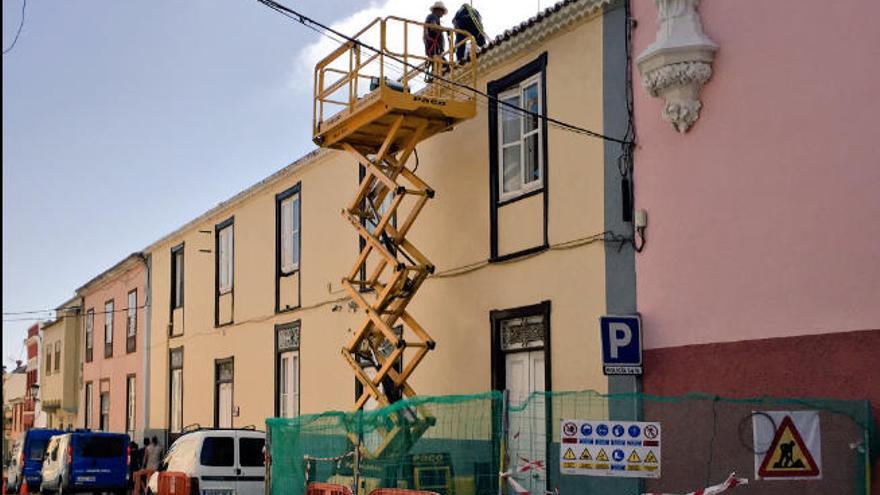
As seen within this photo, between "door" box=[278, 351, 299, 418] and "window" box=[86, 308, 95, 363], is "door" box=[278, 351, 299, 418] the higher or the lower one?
the lower one

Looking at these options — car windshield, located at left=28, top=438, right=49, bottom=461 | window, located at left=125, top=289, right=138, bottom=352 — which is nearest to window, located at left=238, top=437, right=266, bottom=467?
car windshield, located at left=28, top=438, right=49, bottom=461

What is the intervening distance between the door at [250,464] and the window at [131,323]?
19318 mm

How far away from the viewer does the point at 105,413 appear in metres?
41.1

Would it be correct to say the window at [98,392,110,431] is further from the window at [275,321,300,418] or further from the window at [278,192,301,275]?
the window at [278,192,301,275]

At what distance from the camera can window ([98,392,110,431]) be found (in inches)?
1593

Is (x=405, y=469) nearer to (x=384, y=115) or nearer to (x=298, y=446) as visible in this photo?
(x=298, y=446)

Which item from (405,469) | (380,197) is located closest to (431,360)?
(380,197)

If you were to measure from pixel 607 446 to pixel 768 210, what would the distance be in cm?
333

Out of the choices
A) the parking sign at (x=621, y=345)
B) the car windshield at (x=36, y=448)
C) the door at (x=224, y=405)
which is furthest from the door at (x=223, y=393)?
the parking sign at (x=621, y=345)

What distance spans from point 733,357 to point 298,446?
5763 millimetres

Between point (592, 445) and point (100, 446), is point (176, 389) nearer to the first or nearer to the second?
Answer: point (100, 446)

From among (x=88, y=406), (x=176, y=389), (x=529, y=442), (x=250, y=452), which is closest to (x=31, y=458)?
(x=176, y=389)

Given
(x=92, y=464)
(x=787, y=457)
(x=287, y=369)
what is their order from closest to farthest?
(x=787, y=457) → (x=287, y=369) → (x=92, y=464)

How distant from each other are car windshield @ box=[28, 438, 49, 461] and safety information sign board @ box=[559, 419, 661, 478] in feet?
75.5
